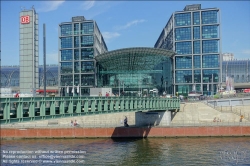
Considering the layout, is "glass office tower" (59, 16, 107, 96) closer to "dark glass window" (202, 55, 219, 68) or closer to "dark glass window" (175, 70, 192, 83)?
"dark glass window" (175, 70, 192, 83)

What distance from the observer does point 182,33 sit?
120375 millimetres

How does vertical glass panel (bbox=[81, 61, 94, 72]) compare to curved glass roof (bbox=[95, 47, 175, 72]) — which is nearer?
curved glass roof (bbox=[95, 47, 175, 72])

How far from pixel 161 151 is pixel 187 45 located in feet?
259

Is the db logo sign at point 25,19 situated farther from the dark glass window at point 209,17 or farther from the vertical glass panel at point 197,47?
the dark glass window at point 209,17

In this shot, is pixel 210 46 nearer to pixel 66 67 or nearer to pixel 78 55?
pixel 78 55

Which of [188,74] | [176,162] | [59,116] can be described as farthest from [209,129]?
[188,74]

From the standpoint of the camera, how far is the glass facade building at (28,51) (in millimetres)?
41562

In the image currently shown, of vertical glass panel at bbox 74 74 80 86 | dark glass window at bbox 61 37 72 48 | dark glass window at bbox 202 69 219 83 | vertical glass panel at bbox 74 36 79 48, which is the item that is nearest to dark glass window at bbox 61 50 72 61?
dark glass window at bbox 61 37 72 48

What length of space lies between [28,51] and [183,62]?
3412 inches

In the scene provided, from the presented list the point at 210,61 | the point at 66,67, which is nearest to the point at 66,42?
the point at 66,67

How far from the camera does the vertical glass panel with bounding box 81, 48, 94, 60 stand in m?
126

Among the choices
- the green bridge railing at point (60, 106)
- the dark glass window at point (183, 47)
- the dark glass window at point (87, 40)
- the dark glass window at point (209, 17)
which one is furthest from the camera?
the dark glass window at point (87, 40)

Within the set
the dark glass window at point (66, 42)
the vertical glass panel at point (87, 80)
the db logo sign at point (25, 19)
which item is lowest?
the vertical glass panel at point (87, 80)

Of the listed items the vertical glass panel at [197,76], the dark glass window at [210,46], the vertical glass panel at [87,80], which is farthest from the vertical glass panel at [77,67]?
the dark glass window at [210,46]
